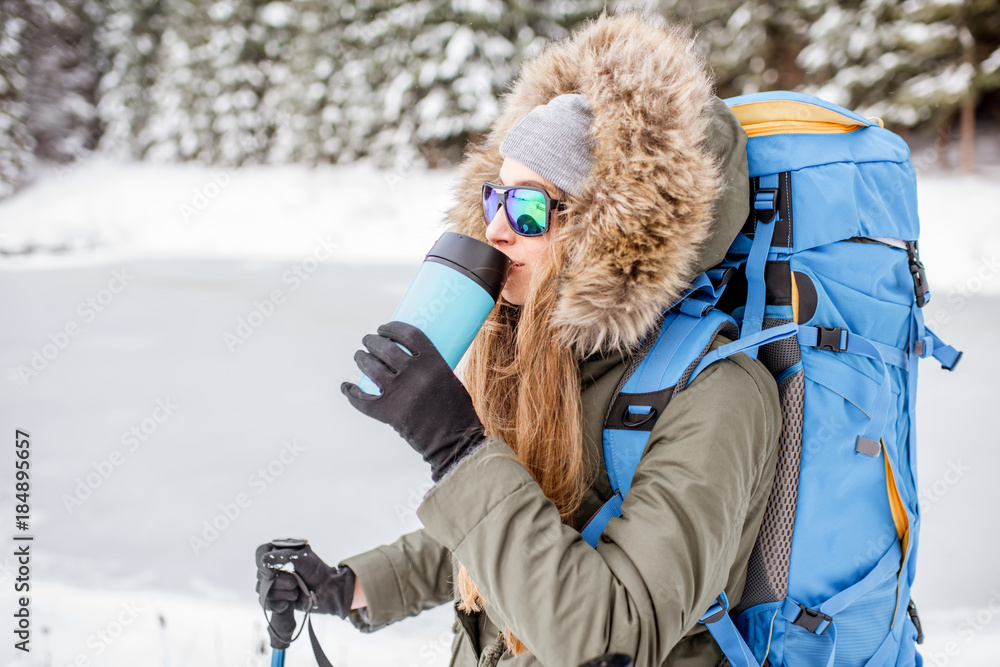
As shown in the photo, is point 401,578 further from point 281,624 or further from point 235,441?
point 235,441

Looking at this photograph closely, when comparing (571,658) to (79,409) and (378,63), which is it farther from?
(378,63)

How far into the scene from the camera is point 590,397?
1438 mm

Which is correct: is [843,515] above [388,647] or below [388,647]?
above

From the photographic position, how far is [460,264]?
136 cm

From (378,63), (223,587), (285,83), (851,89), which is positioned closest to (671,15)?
(851,89)

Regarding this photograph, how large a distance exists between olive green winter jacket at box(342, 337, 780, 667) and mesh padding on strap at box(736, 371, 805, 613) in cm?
10

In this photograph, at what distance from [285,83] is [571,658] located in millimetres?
16357

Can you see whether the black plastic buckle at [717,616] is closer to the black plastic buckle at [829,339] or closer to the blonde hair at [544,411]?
the blonde hair at [544,411]

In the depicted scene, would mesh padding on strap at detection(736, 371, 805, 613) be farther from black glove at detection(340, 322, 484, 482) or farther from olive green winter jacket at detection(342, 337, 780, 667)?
black glove at detection(340, 322, 484, 482)

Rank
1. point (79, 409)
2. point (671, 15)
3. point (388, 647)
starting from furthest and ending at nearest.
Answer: point (671, 15) → point (79, 409) → point (388, 647)

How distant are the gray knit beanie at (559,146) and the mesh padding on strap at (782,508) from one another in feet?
2.11

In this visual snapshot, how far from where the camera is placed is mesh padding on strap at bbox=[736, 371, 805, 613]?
141 centimetres

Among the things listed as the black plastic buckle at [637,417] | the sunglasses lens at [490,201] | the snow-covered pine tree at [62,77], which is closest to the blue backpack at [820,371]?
the black plastic buckle at [637,417]

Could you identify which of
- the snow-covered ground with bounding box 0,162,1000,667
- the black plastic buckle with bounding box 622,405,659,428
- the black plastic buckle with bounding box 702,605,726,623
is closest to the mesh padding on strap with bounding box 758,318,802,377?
the black plastic buckle with bounding box 622,405,659,428
